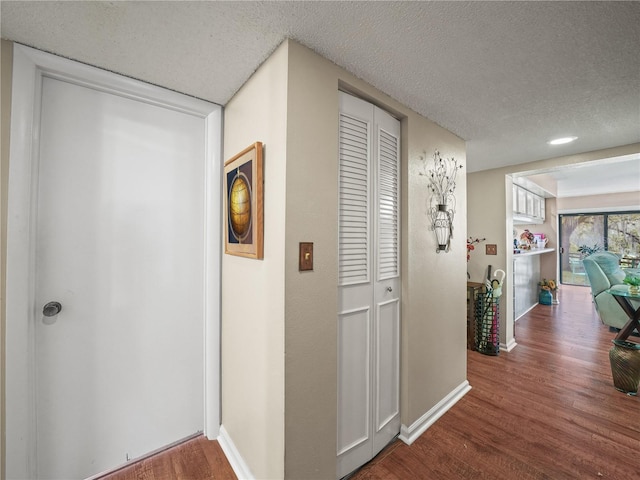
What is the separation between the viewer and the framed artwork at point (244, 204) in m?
1.23

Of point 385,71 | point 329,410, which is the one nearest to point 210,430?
point 329,410

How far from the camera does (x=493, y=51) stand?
120 cm

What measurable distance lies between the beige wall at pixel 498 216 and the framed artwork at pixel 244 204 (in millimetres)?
3003

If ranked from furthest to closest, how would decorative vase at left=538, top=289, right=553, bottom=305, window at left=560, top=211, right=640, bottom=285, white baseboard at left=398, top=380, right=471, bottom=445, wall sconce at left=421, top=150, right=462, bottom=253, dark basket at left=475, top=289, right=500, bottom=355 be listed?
1. window at left=560, top=211, right=640, bottom=285
2. decorative vase at left=538, top=289, right=553, bottom=305
3. dark basket at left=475, top=289, right=500, bottom=355
4. wall sconce at left=421, top=150, right=462, bottom=253
5. white baseboard at left=398, top=380, right=471, bottom=445

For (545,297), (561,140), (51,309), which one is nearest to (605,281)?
(545,297)

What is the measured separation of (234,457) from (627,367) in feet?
10.2

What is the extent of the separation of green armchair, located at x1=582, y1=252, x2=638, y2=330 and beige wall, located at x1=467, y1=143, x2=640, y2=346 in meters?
1.61

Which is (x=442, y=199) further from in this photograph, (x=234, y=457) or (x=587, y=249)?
(x=587, y=249)

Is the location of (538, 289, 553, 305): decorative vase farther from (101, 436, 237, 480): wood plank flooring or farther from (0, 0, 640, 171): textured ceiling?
(101, 436, 237, 480): wood plank flooring

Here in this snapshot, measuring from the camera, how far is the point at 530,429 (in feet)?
5.83

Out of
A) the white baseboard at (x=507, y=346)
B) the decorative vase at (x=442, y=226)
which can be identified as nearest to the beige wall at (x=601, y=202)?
the white baseboard at (x=507, y=346)

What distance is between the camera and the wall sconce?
6.36 feet

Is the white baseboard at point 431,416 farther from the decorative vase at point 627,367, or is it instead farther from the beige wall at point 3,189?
the beige wall at point 3,189

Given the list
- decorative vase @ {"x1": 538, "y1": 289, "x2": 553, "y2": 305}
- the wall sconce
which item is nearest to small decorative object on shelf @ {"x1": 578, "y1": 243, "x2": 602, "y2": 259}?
decorative vase @ {"x1": 538, "y1": 289, "x2": 553, "y2": 305}
